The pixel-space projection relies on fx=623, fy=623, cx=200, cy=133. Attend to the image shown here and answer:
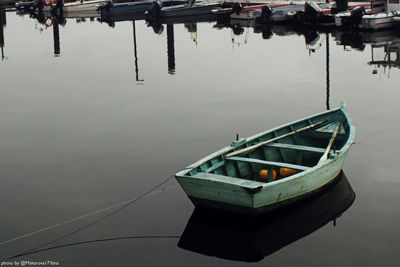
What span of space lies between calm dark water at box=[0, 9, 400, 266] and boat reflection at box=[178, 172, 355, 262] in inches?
3.4

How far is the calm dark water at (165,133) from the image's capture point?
16.5m

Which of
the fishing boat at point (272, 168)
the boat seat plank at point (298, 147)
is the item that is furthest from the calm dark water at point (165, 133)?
the boat seat plank at point (298, 147)

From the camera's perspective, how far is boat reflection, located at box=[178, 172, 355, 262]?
16.3m

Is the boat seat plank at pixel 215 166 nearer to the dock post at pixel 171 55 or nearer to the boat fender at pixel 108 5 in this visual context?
the dock post at pixel 171 55

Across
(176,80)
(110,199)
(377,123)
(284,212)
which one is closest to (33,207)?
(110,199)

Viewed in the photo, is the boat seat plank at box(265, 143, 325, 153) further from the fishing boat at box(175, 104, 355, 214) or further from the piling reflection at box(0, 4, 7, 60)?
the piling reflection at box(0, 4, 7, 60)

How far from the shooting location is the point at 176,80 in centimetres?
4028

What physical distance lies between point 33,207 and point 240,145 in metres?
6.72

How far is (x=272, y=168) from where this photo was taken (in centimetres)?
1872

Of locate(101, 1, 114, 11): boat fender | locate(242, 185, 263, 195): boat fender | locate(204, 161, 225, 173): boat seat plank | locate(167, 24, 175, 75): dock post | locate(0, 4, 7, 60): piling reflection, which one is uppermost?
locate(101, 1, 114, 11): boat fender

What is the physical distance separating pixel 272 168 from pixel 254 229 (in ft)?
7.80

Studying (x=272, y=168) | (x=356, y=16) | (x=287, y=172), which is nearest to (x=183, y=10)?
(x=356, y=16)

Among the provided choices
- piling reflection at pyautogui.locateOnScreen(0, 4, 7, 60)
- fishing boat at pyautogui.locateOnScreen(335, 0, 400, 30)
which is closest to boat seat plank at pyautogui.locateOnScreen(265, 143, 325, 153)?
fishing boat at pyautogui.locateOnScreen(335, 0, 400, 30)

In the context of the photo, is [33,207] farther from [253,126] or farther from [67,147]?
[253,126]
